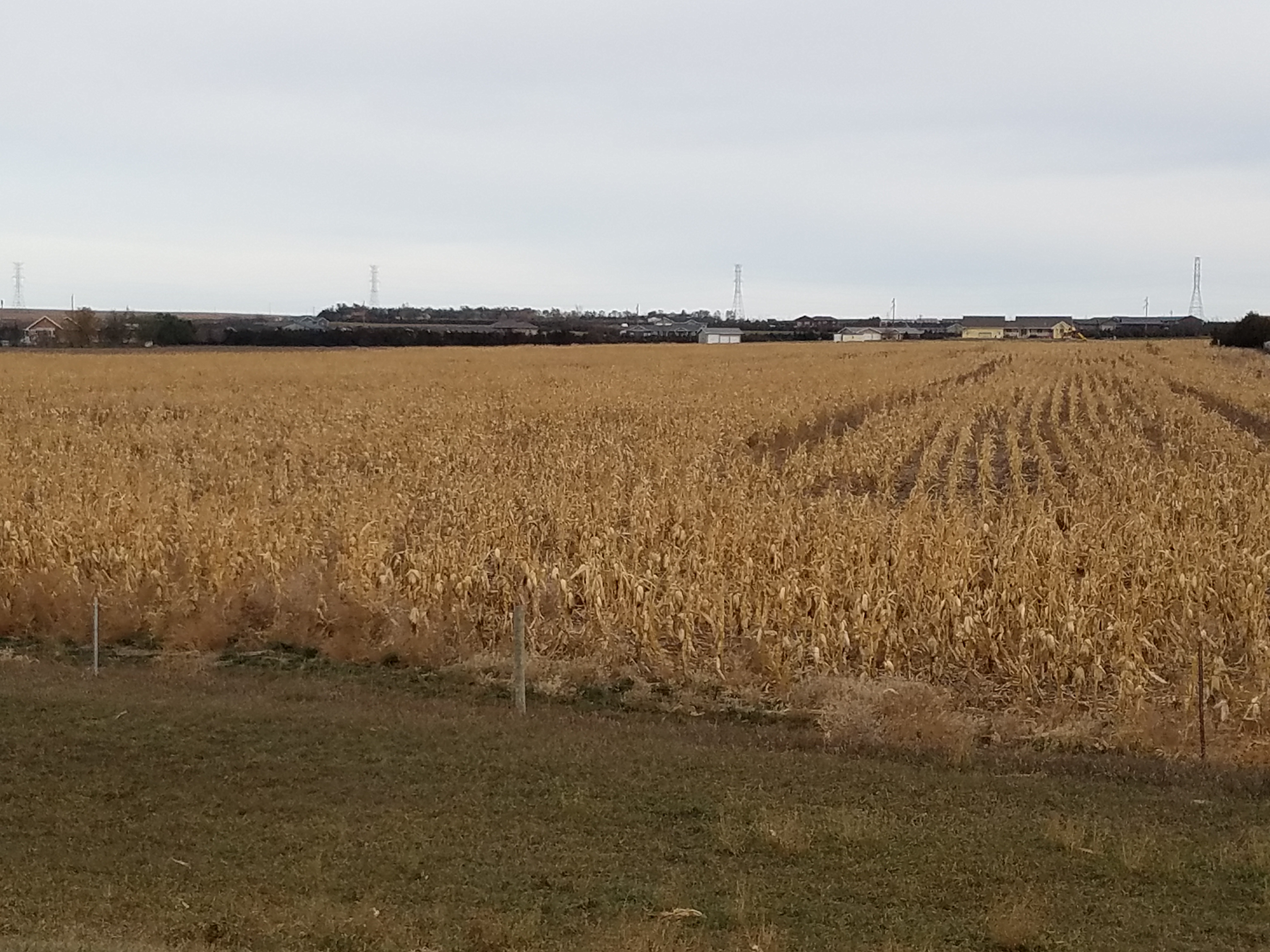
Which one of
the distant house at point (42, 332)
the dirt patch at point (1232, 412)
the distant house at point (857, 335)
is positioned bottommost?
the dirt patch at point (1232, 412)

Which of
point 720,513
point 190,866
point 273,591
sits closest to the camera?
point 190,866

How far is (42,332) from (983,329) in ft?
370

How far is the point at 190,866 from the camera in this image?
6.66 metres

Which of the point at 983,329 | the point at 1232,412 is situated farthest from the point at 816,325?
the point at 1232,412

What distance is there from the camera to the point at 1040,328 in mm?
170625

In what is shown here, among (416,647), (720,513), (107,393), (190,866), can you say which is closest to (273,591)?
(416,647)

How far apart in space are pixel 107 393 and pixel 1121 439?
2814cm

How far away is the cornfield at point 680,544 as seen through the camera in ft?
37.2

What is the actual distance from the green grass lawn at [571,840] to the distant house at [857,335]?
117 meters

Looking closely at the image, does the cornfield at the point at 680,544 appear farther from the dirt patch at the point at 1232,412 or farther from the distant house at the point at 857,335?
the distant house at the point at 857,335

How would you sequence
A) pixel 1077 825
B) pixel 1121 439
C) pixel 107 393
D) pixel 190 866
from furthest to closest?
pixel 107 393 < pixel 1121 439 < pixel 1077 825 < pixel 190 866

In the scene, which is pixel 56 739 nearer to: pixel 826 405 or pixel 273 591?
pixel 273 591

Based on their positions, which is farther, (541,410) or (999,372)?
(999,372)

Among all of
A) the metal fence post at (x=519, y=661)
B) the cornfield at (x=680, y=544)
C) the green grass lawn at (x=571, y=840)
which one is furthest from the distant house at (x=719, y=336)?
the green grass lawn at (x=571, y=840)
